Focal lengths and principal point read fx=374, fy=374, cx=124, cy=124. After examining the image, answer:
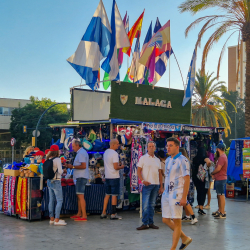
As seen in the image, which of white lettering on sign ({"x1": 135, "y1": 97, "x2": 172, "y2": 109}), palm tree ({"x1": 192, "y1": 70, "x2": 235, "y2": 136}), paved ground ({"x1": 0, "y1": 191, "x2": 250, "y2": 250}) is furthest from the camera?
palm tree ({"x1": 192, "y1": 70, "x2": 235, "y2": 136})

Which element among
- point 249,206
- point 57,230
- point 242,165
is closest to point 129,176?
point 57,230

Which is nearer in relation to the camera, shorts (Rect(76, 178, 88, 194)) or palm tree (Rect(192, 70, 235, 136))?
shorts (Rect(76, 178, 88, 194))

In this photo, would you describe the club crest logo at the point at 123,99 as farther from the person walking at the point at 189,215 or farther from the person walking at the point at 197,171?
the person walking at the point at 189,215

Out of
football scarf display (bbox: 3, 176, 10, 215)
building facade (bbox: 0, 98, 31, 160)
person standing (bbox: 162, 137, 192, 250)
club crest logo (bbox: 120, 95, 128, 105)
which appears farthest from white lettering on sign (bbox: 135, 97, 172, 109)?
building facade (bbox: 0, 98, 31, 160)

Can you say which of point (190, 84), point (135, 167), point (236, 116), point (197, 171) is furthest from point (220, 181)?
point (236, 116)

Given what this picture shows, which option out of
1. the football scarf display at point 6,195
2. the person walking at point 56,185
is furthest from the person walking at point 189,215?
the football scarf display at point 6,195

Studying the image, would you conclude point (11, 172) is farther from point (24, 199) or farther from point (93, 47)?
point (93, 47)

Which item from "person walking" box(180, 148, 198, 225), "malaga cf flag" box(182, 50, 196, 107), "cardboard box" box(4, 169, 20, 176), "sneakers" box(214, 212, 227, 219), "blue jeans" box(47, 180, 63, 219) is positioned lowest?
"sneakers" box(214, 212, 227, 219)

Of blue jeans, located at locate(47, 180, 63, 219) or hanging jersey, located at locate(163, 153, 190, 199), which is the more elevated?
hanging jersey, located at locate(163, 153, 190, 199)

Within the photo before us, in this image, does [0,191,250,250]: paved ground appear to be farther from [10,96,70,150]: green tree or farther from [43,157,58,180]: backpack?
[10,96,70,150]: green tree

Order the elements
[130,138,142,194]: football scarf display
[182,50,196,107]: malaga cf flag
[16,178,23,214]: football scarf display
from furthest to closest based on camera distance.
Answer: [182,50,196,107]: malaga cf flag → [130,138,142,194]: football scarf display → [16,178,23,214]: football scarf display

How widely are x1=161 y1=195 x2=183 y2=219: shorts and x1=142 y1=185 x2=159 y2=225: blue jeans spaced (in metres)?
2.13

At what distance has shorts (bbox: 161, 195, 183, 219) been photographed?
566 centimetres

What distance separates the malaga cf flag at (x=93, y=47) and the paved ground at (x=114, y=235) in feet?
15.1
